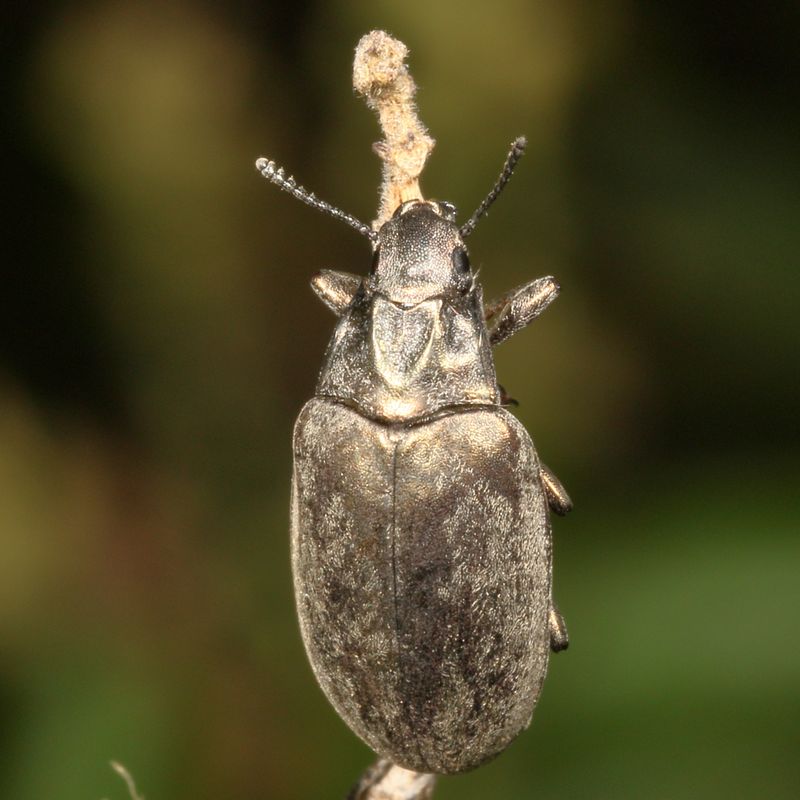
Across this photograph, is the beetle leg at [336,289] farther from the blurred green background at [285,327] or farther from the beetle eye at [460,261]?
the blurred green background at [285,327]

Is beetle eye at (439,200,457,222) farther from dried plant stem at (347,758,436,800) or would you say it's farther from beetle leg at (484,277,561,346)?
dried plant stem at (347,758,436,800)

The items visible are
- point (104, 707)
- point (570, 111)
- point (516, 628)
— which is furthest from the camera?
point (570, 111)

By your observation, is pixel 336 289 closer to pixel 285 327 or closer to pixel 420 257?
pixel 420 257

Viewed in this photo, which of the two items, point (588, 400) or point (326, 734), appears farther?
point (588, 400)

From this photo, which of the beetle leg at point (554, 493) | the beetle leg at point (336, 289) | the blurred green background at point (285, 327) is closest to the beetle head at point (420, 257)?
the beetle leg at point (336, 289)

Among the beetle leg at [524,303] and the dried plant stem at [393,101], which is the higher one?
the dried plant stem at [393,101]

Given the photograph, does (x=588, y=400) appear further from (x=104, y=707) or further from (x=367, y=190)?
(x=104, y=707)

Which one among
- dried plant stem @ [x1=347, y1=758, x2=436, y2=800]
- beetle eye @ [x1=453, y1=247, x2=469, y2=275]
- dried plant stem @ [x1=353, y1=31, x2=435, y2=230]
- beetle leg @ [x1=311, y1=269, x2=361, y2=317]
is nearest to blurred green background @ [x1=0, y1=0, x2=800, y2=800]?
dried plant stem @ [x1=347, y1=758, x2=436, y2=800]

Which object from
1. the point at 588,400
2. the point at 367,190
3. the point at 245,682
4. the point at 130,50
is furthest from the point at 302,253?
the point at 245,682
